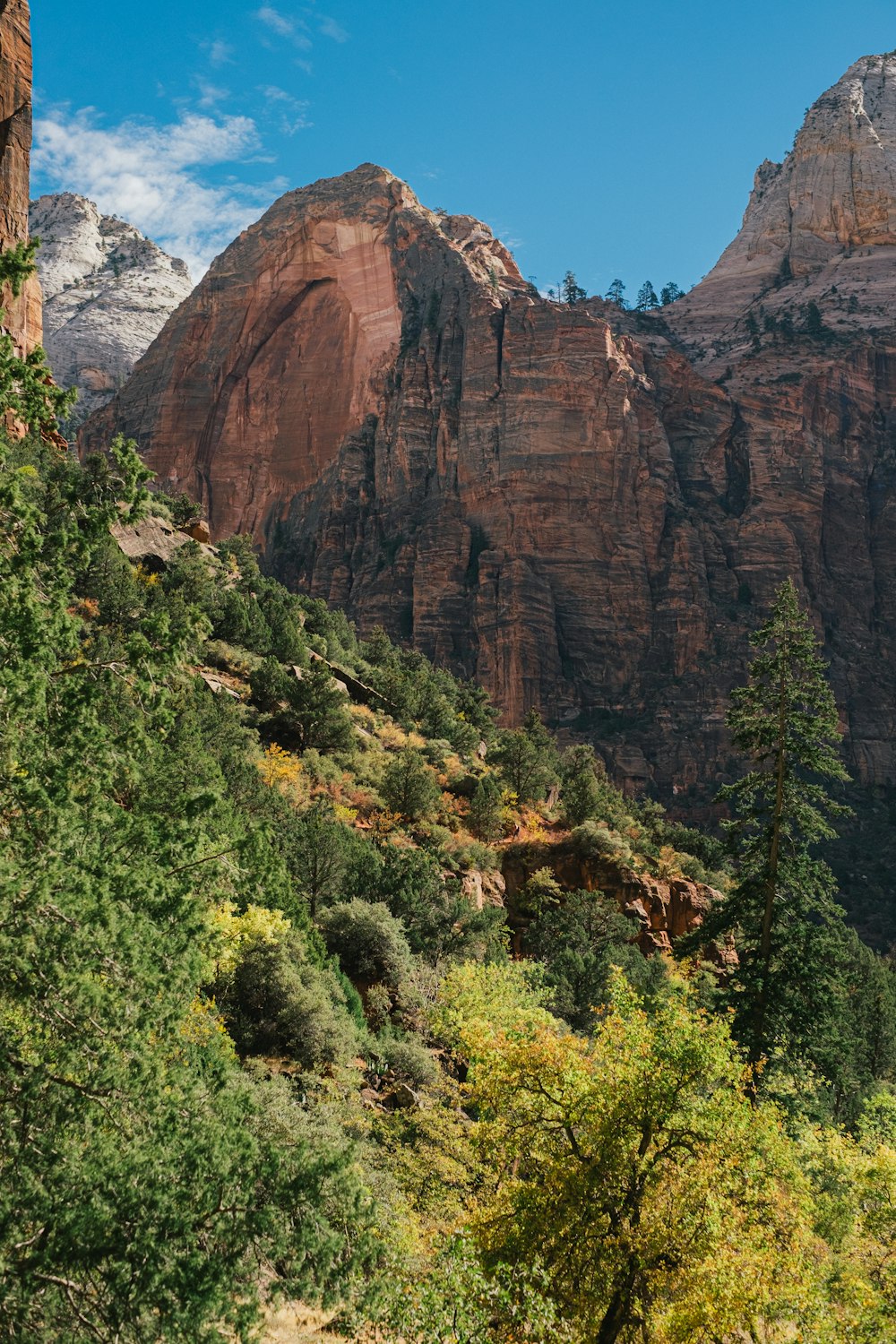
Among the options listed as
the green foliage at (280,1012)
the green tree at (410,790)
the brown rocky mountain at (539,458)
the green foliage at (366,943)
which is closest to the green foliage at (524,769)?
the green tree at (410,790)

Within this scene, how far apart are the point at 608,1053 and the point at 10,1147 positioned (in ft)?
27.2

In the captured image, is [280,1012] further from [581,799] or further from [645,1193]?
[581,799]

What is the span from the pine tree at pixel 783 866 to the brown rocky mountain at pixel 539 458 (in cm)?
7284

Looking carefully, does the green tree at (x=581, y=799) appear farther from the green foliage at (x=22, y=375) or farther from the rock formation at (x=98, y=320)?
the rock formation at (x=98, y=320)

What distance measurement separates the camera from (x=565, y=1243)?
1388 cm

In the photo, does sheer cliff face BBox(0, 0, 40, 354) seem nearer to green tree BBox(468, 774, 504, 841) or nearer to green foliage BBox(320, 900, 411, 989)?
green tree BBox(468, 774, 504, 841)

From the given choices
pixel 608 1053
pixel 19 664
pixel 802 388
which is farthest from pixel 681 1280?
pixel 802 388

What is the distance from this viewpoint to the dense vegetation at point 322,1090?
34.4ft

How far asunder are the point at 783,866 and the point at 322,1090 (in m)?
11.5

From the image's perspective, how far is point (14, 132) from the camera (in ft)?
144

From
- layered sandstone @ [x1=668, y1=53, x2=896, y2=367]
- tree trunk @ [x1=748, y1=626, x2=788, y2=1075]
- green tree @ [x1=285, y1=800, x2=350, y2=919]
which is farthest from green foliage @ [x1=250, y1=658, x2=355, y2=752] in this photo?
layered sandstone @ [x1=668, y1=53, x2=896, y2=367]

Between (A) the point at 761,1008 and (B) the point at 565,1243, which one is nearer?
(B) the point at 565,1243

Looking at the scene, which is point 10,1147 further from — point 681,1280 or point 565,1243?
point 681,1280

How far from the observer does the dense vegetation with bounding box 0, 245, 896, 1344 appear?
10.5m
